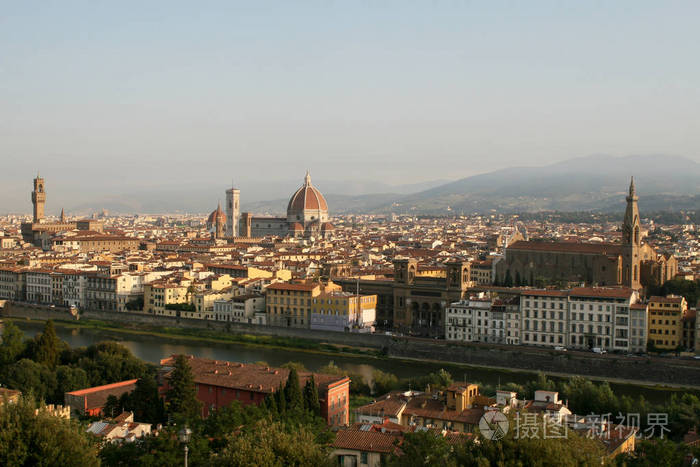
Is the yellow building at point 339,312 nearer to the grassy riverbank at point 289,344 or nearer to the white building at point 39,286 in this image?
the grassy riverbank at point 289,344

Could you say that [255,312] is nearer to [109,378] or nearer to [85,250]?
[109,378]

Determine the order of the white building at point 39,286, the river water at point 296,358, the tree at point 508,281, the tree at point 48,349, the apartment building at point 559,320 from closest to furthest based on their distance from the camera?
the tree at point 48,349 < the river water at point 296,358 < the apartment building at point 559,320 < the tree at point 508,281 < the white building at point 39,286

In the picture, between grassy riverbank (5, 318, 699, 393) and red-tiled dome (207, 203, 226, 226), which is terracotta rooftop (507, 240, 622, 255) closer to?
grassy riverbank (5, 318, 699, 393)

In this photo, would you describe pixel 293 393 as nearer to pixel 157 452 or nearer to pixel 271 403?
pixel 271 403

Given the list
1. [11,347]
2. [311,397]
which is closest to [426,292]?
[11,347]

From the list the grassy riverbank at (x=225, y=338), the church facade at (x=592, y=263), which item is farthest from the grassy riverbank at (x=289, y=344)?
the church facade at (x=592, y=263)
